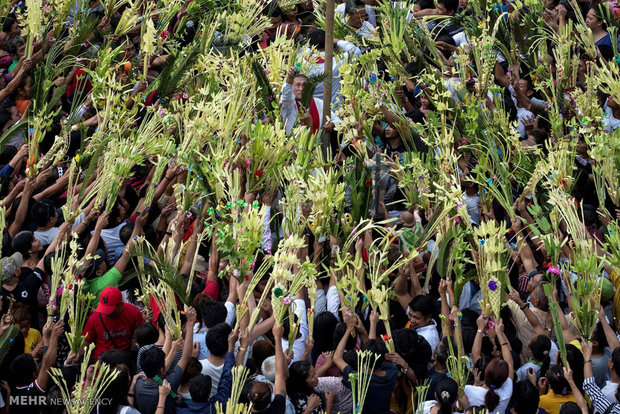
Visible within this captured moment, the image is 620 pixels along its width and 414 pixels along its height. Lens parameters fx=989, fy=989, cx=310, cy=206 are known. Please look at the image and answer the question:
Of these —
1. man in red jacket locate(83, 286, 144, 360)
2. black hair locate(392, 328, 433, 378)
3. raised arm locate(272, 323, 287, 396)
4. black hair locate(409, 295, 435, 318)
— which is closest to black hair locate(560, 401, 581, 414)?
black hair locate(392, 328, 433, 378)

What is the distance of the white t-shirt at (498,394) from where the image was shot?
574 centimetres

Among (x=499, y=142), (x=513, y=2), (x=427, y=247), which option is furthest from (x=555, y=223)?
(x=513, y=2)

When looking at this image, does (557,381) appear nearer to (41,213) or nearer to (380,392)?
(380,392)

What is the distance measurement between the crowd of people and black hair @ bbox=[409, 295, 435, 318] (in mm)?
14

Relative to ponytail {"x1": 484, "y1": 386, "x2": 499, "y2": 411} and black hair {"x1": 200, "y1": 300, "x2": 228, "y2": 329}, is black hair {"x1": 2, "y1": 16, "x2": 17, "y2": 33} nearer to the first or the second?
black hair {"x1": 200, "y1": 300, "x2": 228, "y2": 329}

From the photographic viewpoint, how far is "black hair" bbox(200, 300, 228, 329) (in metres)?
6.13

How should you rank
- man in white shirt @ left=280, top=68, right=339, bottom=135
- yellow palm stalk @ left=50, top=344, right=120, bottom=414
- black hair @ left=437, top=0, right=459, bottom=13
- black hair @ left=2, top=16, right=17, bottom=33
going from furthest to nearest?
1. black hair @ left=437, top=0, right=459, bottom=13
2. black hair @ left=2, top=16, right=17, bottom=33
3. man in white shirt @ left=280, top=68, right=339, bottom=135
4. yellow palm stalk @ left=50, top=344, right=120, bottom=414

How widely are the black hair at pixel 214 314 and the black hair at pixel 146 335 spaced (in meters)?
0.35

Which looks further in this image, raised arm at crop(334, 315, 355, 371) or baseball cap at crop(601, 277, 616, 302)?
baseball cap at crop(601, 277, 616, 302)

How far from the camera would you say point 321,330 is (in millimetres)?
6414

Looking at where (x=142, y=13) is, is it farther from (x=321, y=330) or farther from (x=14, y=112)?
(x=321, y=330)

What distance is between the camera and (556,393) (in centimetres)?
589

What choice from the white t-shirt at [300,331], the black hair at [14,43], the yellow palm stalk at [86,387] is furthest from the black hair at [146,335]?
the black hair at [14,43]

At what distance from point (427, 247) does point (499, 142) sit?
166cm
